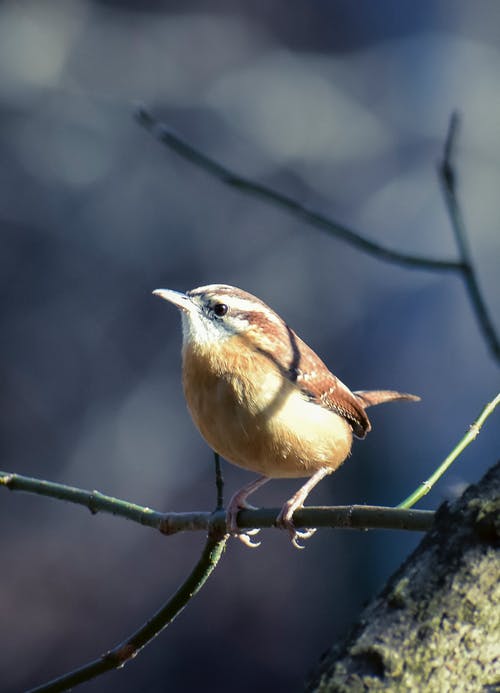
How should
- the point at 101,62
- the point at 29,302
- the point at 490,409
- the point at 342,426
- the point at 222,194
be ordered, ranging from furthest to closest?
1. the point at 101,62
2. the point at 222,194
3. the point at 29,302
4. the point at 342,426
5. the point at 490,409

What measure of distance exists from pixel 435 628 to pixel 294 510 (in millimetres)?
890

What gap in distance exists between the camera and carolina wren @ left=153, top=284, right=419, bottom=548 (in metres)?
2.80

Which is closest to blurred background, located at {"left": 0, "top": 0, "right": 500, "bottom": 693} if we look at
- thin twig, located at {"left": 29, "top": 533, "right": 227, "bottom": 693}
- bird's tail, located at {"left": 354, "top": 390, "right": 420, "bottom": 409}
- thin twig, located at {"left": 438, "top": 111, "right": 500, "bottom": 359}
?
bird's tail, located at {"left": 354, "top": 390, "right": 420, "bottom": 409}

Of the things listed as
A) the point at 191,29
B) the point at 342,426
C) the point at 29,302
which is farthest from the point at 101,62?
the point at 342,426

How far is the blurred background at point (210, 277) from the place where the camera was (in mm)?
8875

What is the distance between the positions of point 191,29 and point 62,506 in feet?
20.6

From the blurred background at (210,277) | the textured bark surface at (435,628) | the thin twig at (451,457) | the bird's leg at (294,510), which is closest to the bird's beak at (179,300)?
the bird's leg at (294,510)

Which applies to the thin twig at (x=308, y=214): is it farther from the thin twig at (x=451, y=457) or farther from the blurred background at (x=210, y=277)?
the blurred background at (x=210, y=277)

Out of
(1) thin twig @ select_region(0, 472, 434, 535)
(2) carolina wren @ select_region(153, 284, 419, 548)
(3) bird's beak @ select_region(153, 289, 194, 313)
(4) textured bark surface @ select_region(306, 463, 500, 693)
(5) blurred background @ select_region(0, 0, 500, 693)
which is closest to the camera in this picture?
(4) textured bark surface @ select_region(306, 463, 500, 693)

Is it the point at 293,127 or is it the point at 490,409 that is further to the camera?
the point at 293,127

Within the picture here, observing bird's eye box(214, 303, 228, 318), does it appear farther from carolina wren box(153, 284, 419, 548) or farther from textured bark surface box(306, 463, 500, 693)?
textured bark surface box(306, 463, 500, 693)

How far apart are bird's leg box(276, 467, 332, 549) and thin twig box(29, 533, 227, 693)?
0.15 m

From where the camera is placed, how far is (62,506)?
9547 millimetres

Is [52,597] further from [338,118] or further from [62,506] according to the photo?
[338,118]
